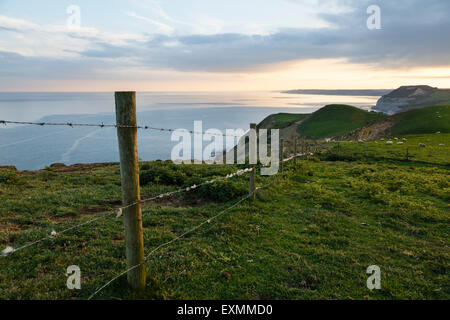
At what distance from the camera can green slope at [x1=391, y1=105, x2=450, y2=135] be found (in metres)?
46.2

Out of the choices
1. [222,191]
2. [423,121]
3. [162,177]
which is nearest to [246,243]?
[222,191]

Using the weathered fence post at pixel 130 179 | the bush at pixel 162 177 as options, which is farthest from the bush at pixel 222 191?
the weathered fence post at pixel 130 179

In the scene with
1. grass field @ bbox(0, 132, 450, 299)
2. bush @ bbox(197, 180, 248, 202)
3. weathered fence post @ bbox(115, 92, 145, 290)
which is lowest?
grass field @ bbox(0, 132, 450, 299)

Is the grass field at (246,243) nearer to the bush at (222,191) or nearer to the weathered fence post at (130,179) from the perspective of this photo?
the bush at (222,191)

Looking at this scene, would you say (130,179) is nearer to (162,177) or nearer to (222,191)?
(222,191)

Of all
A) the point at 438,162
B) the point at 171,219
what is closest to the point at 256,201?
the point at 171,219

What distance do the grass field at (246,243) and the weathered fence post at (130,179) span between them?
0.44 metres

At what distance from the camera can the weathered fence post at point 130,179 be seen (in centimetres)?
407

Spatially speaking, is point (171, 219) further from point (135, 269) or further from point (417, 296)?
point (417, 296)

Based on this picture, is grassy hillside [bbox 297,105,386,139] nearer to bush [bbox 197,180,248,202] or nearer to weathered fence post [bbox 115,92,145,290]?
bush [bbox 197,180,248,202]

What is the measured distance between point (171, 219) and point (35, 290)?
3915 mm

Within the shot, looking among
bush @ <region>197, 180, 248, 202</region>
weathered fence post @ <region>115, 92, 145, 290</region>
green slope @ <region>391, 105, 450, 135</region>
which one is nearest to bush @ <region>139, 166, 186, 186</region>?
bush @ <region>197, 180, 248, 202</region>

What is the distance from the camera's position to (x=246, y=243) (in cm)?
665

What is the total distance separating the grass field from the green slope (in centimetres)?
4333
